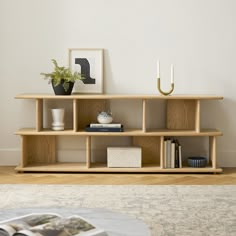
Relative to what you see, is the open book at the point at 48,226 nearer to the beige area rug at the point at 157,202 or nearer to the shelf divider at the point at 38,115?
the beige area rug at the point at 157,202

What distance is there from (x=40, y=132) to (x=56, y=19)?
36.8 inches

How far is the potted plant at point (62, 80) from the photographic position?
406 centimetres

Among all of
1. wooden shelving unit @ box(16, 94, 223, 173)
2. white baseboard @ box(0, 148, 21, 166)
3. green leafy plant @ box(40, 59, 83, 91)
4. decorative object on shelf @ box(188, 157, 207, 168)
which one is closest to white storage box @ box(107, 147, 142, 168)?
wooden shelving unit @ box(16, 94, 223, 173)

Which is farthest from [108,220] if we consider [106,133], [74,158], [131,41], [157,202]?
[131,41]

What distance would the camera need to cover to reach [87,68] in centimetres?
431

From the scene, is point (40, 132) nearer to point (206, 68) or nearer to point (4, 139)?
point (4, 139)

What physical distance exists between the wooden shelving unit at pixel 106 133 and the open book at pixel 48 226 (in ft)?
6.93

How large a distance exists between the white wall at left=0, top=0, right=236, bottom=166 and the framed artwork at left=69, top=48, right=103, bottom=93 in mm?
57

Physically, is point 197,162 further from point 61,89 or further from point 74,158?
point 61,89

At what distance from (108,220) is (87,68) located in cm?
240

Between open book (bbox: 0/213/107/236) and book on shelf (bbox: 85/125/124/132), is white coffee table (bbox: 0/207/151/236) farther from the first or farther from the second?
book on shelf (bbox: 85/125/124/132)

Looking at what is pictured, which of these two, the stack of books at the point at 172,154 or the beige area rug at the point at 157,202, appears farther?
the stack of books at the point at 172,154

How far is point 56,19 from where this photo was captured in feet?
14.0

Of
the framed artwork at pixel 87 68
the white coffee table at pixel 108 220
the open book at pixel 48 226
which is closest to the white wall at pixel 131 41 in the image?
the framed artwork at pixel 87 68
